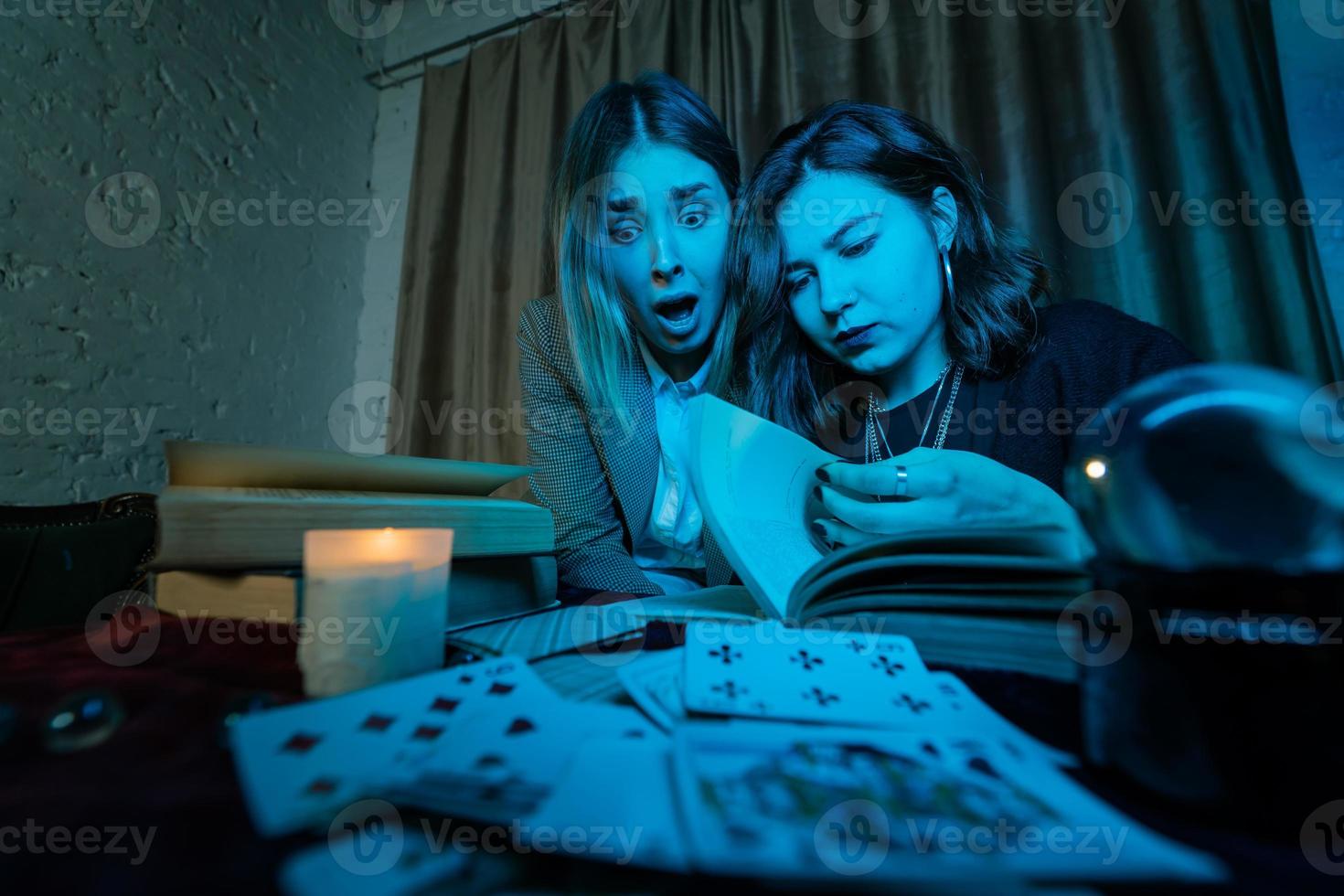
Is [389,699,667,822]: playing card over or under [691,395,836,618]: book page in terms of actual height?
under

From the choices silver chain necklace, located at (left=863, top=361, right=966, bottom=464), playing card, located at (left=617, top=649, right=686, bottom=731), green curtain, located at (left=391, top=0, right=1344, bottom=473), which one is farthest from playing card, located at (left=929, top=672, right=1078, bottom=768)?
green curtain, located at (left=391, top=0, right=1344, bottom=473)

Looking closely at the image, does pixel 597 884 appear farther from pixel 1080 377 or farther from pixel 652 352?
pixel 652 352

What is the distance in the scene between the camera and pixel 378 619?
1.24 ft

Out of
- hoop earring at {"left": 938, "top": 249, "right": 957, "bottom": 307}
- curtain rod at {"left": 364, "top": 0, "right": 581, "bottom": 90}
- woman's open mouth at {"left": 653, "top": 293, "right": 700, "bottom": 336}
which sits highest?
curtain rod at {"left": 364, "top": 0, "right": 581, "bottom": 90}

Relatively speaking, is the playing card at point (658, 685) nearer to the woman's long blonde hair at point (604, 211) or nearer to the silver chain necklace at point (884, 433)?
the silver chain necklace at point (884, 433)

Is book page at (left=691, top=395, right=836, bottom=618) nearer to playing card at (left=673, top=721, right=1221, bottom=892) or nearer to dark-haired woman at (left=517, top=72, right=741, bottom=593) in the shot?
playing card at (left=673, top=721, right=1221, bottom=892)

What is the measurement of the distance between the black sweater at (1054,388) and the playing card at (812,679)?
68 centimetres

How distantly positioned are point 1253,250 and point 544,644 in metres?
1.68

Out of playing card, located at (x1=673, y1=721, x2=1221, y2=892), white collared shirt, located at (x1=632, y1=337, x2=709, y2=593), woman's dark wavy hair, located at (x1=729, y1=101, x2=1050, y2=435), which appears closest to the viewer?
playing card, located at (x1=673, y1=721, x2=1221, y2=892)

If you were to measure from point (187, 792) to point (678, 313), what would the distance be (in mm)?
1091

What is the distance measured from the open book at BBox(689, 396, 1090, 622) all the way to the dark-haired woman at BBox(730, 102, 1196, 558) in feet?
0.70

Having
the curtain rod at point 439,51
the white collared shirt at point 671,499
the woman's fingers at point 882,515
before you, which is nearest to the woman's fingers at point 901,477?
the woman's fingers at point 882,515

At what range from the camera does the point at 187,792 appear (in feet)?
0.80

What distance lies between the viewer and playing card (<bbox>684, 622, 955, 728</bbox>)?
323mm
